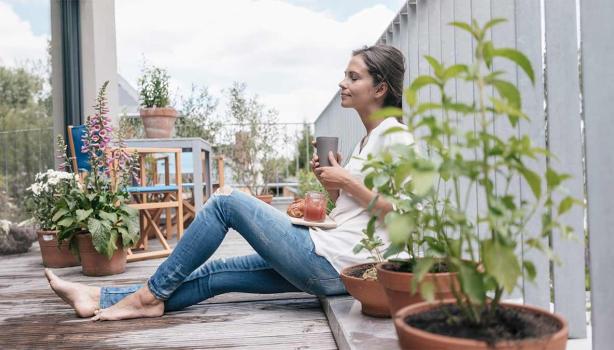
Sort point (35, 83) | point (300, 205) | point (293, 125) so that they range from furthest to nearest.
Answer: point (293, 125) → point (35, 83) → point (300, 205)

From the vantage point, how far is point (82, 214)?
113 inches

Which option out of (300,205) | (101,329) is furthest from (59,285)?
(300,205)

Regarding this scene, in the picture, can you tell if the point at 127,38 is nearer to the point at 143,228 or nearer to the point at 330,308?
the point at 143,228

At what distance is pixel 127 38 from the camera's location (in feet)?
24.3

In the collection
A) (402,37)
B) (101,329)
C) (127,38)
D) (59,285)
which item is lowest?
(101,329)

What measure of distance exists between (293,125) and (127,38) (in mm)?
2582

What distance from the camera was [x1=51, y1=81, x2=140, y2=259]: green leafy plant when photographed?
9.40ft

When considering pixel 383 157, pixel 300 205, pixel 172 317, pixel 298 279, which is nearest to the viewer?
pixel 383 157

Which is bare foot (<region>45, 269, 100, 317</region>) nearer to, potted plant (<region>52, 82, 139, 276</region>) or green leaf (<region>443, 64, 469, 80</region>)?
potted plant (<region>52, 82, 139, 276</region>)

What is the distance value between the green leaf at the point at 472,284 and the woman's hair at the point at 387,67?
47.0 inches

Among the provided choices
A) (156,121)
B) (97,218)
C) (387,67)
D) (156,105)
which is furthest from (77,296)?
(156,105)

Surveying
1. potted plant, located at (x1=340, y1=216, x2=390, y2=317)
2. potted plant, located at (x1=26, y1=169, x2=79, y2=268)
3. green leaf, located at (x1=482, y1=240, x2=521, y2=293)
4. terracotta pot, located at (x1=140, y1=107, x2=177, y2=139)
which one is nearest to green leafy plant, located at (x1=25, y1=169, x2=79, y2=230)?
potted plant, located at (x1=26, y1=169, x2=79, y2=268)

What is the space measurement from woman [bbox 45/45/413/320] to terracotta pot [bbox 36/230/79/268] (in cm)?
141

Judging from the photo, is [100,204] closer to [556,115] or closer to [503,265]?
[556,115]
